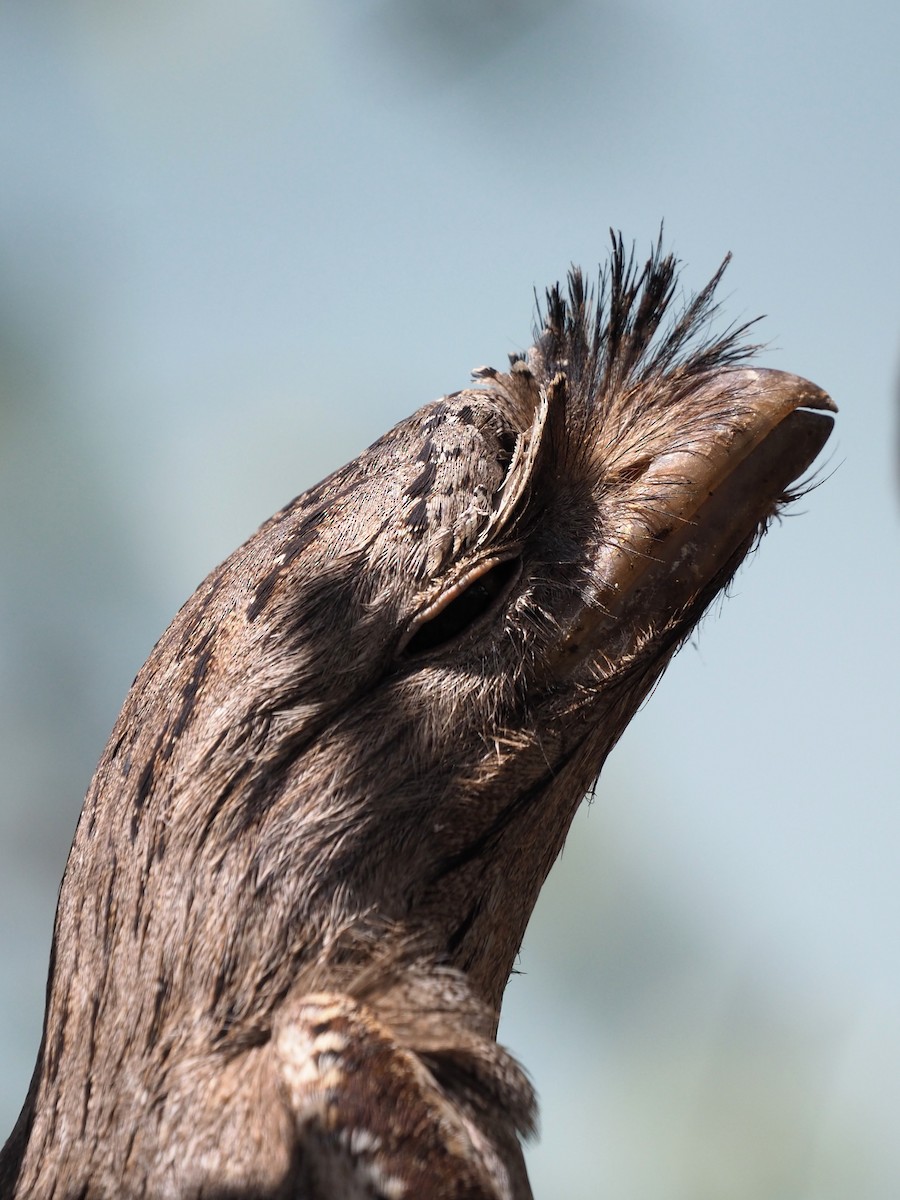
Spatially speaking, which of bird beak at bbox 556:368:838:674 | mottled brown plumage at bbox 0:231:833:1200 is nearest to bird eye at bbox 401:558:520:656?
mottled brown plumage at bbox 0:231:833:1200

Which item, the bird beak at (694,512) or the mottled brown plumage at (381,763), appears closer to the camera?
the mottled brown plumage at (381,763)

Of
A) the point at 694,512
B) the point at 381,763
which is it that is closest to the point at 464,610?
the point at 381,763

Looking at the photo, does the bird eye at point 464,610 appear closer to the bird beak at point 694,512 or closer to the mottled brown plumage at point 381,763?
the mottled brown plumage at point 381,763

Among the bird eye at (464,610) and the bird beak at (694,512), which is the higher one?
the bird beak at (694,512)

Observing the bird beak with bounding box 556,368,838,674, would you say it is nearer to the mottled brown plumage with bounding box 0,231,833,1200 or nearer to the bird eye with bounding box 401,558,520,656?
the mottled brown plumage with bounding box 0,231,833,1200

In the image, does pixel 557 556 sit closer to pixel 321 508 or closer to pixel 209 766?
pixel 321 508

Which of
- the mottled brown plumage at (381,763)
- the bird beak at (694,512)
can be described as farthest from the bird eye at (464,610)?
the bird beak at (694,512)

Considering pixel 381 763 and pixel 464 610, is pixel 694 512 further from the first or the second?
pixel 381 763
